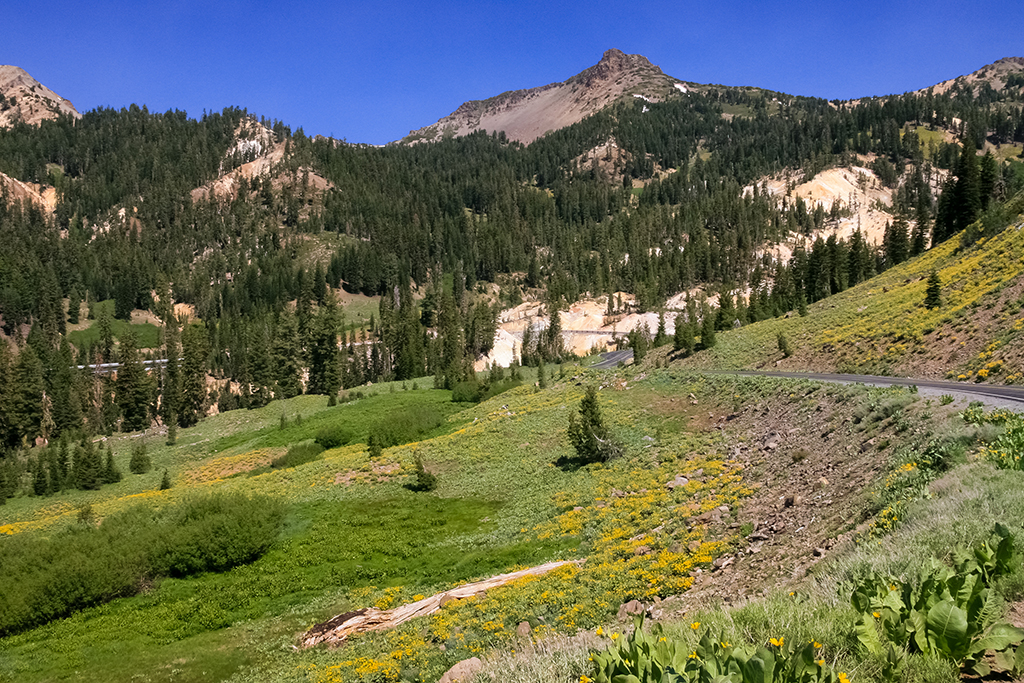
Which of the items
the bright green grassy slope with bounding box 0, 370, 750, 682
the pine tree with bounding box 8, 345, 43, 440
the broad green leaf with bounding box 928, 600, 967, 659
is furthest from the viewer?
the pine tree with bounding box 8, 345, 43, 440

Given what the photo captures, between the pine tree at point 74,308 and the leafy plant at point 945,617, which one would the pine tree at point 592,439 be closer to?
the leafy plant at point 945,617

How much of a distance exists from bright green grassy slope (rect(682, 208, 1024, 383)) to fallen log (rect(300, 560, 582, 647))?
A: 916 inches

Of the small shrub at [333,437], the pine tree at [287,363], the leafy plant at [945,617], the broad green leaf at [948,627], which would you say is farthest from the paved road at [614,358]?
the broad green leaf at [948,627]

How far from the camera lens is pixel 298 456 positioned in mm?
50969

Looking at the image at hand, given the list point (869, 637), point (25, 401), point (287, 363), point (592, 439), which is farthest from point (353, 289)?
point (869, 637)

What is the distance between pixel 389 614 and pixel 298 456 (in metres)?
36.5

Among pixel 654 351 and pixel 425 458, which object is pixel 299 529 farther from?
pixel 654 351

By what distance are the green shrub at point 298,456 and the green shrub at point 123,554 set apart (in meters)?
20.6

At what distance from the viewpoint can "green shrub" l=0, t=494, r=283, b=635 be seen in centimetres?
2134

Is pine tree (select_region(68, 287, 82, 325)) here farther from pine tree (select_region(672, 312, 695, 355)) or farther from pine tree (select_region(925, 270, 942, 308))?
pine tree (select_region(925, 270, 942, 308))

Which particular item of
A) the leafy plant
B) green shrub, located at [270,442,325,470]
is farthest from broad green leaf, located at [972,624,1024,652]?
green shrub, located at [270,442,325,470]

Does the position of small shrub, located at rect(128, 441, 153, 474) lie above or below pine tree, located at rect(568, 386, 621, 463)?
below

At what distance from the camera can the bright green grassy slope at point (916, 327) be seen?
31.1 m

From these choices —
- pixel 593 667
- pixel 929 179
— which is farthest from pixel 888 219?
pixel 593 667
